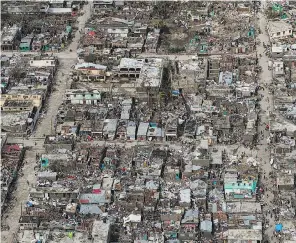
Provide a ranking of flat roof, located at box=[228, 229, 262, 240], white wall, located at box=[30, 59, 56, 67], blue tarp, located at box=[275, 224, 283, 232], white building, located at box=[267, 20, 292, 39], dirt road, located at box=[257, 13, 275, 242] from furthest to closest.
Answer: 1. white building, located at box=[267, 20, 292, 39]
2. white wall, located at box=[30, 59, 56, 67]
3. dirt road, located at box=[257, 13, 275, 242]
4. blue tarp, located at box=[275, 224, 283, 232]
5. flat roof, located at box=[228, 229, 262, 240]

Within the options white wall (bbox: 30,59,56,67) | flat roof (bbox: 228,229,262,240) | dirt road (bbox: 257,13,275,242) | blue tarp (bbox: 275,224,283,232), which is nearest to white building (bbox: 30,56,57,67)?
white wall (bbox: 30,59,56,67)

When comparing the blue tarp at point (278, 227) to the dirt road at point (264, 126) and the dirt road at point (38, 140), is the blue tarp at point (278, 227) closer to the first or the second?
the dirt road at point (264, 126)

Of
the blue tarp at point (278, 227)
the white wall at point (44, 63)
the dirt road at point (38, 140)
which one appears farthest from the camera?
the white wall at point (44, 63)

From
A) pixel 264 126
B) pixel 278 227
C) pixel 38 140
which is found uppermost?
pixel 278 227

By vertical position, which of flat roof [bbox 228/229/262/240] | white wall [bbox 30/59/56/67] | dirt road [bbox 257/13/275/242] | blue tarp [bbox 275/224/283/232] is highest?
flat roof [bbox 228/229/262/240]

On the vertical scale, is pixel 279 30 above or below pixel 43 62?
above

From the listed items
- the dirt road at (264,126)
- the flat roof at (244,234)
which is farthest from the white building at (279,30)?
the flat roof at (244,234)

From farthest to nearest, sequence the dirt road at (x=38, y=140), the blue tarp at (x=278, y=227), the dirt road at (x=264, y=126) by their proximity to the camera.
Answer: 1. the dirt road at (x=264, y=126)
2. the dirt road at (x=38, y=140)
3. the blue tarp at (x=278, y=227)

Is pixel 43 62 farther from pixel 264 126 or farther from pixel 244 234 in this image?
pixel 244 234

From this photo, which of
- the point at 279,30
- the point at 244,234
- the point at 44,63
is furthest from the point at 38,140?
the point at 279,30

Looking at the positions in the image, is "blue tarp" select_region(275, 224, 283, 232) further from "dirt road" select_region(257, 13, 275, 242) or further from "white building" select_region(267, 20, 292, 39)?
"white building" select_region(267, 20, 292, 39)

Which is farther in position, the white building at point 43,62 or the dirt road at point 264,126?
the white building at point 43,62
